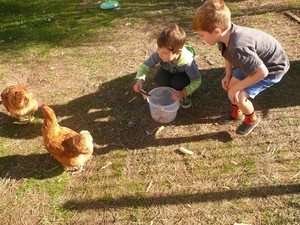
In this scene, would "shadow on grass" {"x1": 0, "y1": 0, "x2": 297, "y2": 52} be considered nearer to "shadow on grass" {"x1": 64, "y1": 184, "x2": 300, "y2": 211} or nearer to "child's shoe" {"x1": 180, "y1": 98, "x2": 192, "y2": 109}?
"child's shoe" {"x1": 180, "y1": 98, "x2": 192, "y2": 109}

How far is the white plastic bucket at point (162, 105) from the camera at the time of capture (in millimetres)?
3395

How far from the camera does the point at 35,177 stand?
10.2ft

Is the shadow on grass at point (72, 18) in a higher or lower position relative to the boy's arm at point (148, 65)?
lower

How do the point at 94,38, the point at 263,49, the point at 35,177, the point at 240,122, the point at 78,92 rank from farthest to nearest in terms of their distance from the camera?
the point at 94,38 < the point at 78,92 < the point at 240,122 < the point at 35,177 < the point at 263,49

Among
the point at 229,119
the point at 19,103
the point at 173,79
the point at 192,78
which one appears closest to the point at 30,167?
the point at 19,103

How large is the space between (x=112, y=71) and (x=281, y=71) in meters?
2.34

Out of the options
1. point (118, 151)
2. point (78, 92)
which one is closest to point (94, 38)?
point (78, 92)

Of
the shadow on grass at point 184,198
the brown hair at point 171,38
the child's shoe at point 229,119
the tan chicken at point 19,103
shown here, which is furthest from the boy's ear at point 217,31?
the tan chicken at point 19,103

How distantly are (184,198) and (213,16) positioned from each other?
5.25 ft

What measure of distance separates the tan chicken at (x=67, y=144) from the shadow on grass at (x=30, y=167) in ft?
0.61

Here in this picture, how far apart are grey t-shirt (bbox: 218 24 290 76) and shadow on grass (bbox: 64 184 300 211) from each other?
3.42 ft

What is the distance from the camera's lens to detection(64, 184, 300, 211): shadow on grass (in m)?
2.71

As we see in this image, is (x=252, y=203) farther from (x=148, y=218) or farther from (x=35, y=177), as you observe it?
(x=35, y=177)

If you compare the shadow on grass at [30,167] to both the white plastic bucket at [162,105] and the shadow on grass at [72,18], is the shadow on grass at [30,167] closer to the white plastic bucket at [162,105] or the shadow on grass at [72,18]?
the white plastic bucket at [162,105]
